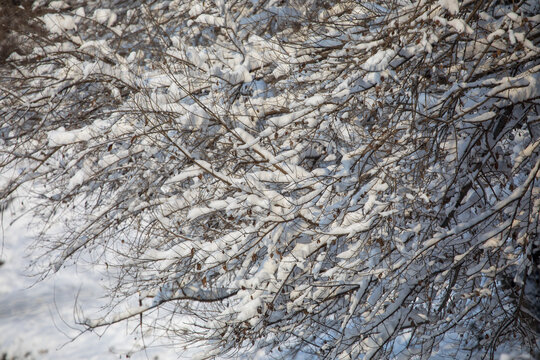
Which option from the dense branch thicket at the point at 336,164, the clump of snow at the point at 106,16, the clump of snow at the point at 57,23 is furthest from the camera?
the clump of snow at the point at 106,16

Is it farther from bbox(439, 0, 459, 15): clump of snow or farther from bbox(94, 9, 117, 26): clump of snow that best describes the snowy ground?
bbox(439, 0, 459, 15): clump of snow

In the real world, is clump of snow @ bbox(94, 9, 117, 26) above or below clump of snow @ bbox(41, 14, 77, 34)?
above

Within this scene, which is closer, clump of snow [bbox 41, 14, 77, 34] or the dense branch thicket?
the dense branch thicket

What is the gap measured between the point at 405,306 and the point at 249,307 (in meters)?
1.25

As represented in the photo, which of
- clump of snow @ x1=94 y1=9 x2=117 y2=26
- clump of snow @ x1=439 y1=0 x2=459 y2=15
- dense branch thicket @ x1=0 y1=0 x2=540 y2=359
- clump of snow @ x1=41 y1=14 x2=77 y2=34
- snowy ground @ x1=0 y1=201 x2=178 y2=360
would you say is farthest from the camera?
snowy ground @ x1=0 y1=201 x2=178 y2=360

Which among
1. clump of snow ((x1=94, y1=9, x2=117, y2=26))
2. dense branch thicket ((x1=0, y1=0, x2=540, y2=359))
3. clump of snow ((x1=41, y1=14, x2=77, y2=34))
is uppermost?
clump of snow ((x1=94, y1=9, x2=117, y2=26))

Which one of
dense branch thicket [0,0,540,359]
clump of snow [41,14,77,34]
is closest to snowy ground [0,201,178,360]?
dense branch thicket [0,0,540,359]

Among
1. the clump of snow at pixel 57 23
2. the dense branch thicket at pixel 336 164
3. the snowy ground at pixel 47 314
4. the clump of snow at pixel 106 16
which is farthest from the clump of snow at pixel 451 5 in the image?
the snowy ground at pixel 47 314

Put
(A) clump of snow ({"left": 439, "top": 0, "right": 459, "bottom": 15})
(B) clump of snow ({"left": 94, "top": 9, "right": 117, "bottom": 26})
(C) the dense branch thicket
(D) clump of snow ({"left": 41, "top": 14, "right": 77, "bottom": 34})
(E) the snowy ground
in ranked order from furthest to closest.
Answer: (E) the snowy ground < (B) clump of snow ({"left": 94, "top": 9, "right": 117, "bottom": 26}) < (D) clump of snow ({"left": 41, "top": 14, "right": 77, "bottom": 34}) < (C) the dense branch thicket < (A) clump of snow ({"left": 439, "top": 0, "right": 459, "bottom": 15})

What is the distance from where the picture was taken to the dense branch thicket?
8.93ft

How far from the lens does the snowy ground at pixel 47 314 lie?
5609mm

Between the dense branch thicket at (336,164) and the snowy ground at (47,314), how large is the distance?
1.75 meters

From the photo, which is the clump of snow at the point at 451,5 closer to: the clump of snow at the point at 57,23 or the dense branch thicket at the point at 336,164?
the dense branch thicket at the point at 336,164

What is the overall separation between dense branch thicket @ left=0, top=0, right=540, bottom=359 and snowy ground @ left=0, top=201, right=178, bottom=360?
175 cm
